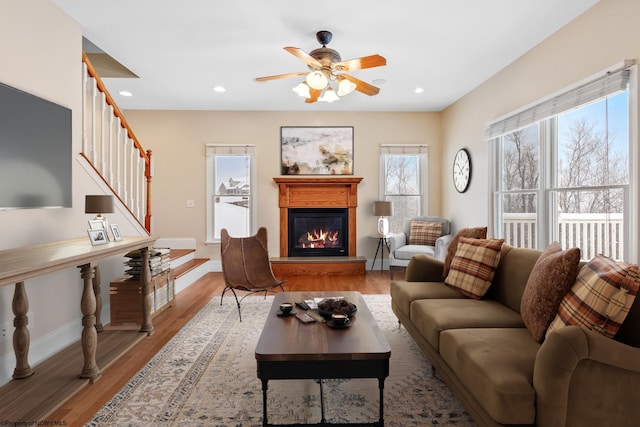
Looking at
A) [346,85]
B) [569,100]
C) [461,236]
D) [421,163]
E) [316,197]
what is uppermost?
[346,85]

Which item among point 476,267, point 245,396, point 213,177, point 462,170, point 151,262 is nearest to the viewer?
point 245,396

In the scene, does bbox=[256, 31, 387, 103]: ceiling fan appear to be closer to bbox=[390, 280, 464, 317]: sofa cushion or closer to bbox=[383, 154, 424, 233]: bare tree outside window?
bbox=[390, 280, 464, 317]: sofa cushion

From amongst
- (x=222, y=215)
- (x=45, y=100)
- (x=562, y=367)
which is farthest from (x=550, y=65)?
(x=222, y=215)

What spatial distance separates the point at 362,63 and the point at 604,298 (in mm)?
2230

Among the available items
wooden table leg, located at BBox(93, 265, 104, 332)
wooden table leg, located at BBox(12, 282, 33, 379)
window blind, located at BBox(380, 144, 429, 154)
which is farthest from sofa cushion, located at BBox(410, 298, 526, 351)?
window blind, located at BBox(380, 144, 429, 154)

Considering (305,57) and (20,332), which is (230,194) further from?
(20,332)

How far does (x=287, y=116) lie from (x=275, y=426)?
504cm

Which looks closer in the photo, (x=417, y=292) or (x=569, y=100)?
(x=417, y=292)

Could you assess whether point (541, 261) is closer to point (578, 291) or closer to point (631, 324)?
point (578, 291)

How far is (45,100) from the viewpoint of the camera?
8.52ft

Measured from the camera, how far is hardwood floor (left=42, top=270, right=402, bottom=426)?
6.41 ft

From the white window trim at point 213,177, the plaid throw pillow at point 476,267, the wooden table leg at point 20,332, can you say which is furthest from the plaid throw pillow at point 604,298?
the white window trim at point 213,177

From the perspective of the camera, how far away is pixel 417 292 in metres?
2.75

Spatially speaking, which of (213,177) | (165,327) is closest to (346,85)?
(165,327)
